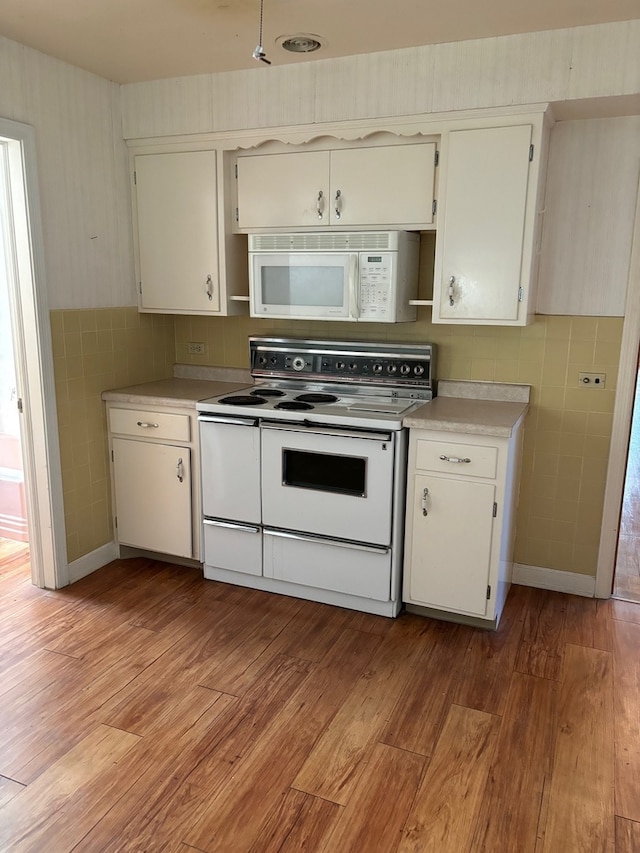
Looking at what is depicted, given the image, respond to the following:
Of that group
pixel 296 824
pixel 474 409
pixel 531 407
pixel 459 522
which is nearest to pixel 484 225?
pixel 474 409

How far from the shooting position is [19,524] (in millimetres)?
3727

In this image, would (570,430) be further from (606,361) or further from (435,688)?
(435,688)

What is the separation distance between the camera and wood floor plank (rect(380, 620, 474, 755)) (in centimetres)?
218

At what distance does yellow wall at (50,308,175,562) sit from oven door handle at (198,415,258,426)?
641mm

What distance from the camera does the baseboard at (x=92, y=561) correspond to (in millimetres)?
3275

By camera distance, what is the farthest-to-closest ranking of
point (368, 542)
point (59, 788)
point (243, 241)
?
1. point (243, 241)
2. point (368, 542)
3. point (59, 788)

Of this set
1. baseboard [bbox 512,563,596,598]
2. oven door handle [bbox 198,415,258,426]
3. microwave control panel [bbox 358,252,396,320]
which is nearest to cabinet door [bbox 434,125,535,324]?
microwave control panel [bbox 358,252,396,320]

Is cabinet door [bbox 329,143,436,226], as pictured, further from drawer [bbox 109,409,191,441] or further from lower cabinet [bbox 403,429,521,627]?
drawer [bbox 109,409,191,441]

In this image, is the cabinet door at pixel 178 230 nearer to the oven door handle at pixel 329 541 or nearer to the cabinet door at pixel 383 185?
the cabinet door at pixel 383 185

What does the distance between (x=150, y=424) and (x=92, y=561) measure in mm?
806

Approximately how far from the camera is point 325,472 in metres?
2.92

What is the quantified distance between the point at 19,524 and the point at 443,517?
2.47 metres

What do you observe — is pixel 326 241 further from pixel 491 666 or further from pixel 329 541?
pixel 491 666

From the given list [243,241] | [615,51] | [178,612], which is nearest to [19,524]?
[178,612]
